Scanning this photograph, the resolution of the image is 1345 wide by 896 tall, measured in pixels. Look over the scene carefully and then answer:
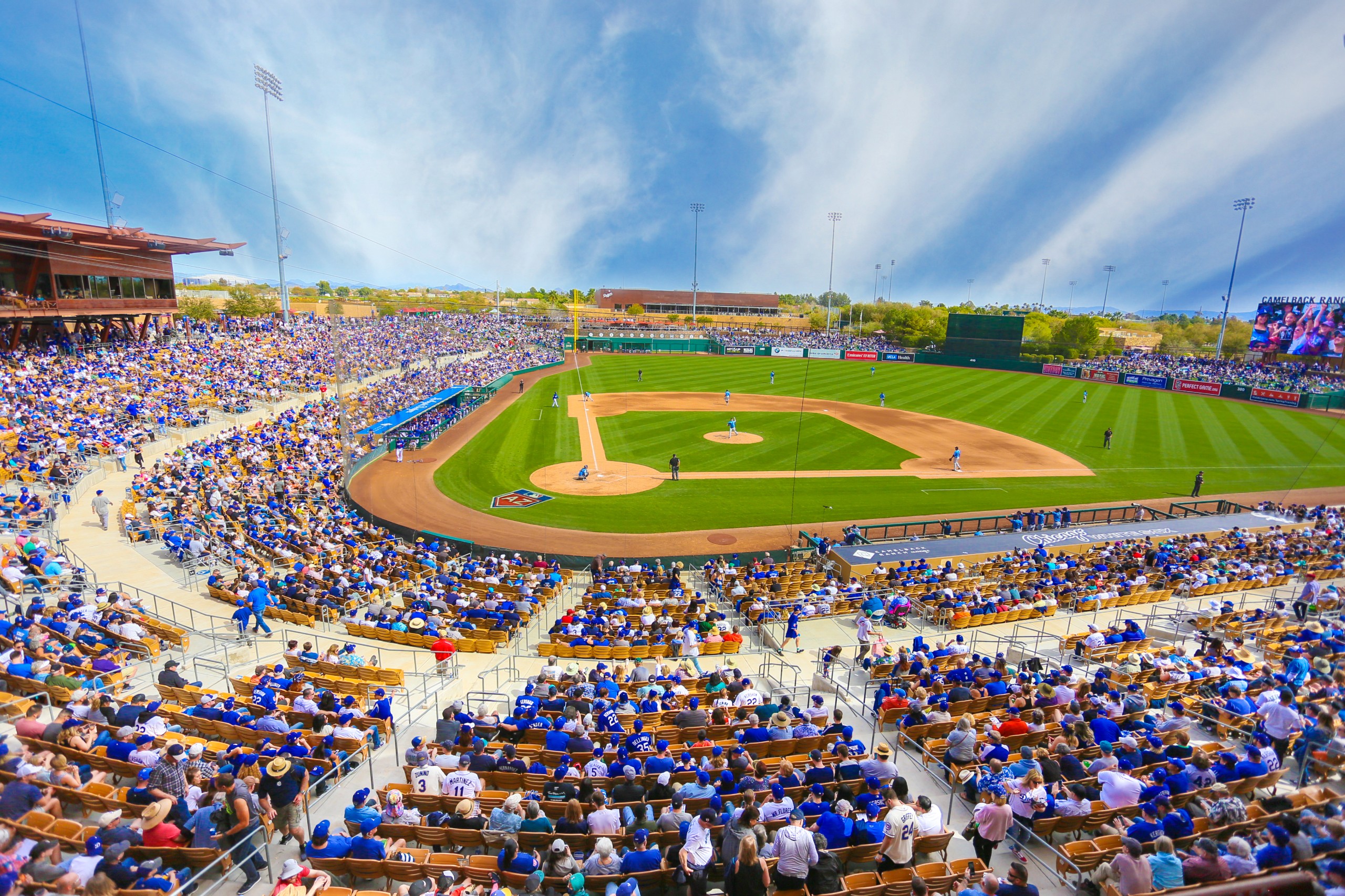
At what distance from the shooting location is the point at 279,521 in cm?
2062

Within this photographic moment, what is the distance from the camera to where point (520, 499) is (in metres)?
27.1

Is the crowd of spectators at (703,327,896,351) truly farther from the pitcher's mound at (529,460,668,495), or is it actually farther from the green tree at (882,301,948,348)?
the pitcher's mound at (529,460,668,495)

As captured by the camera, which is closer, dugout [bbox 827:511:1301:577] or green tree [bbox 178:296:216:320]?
dugout [bbox 827:511:1301:577]

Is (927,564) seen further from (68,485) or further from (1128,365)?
(1128,365)

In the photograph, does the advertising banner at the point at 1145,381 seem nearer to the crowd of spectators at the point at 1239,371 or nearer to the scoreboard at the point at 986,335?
the crowd of spectators at the point at 1239,371

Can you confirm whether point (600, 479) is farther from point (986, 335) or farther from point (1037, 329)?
point (1037, 329)

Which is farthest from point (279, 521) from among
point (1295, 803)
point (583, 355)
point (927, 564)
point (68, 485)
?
point (583, 355)

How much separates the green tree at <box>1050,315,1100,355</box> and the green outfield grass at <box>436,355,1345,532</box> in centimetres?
3254

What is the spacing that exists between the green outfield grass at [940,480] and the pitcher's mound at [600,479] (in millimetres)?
687

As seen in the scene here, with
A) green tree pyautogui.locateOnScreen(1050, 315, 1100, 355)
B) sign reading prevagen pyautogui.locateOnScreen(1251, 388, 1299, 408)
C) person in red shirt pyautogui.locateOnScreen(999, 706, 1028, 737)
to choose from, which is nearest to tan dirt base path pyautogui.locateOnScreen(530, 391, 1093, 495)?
person in red shirt pyautogui.locateOnScreen(999, 706, 1028, 737)

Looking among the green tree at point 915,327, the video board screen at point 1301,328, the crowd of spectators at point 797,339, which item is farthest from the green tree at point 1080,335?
the crowd of spectators at point 797,339

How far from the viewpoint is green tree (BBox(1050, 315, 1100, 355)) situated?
92.3m

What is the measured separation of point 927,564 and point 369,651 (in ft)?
51.9

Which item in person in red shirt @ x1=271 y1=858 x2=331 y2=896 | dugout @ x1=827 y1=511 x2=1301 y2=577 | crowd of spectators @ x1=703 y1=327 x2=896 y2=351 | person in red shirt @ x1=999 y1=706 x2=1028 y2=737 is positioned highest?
crowd of spectators @ x1=703 y1=327 x2=896 y2=351
